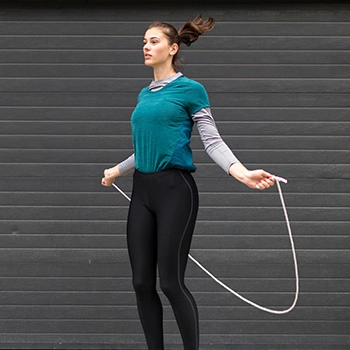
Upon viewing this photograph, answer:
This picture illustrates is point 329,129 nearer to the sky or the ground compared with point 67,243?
nearer to the sky

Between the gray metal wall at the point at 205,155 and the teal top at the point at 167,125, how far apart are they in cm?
174

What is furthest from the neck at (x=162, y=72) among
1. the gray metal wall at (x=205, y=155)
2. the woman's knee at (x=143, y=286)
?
the gray metal wall at (x=205, y=155)

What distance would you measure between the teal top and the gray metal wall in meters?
1.74

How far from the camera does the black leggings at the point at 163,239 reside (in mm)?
3246

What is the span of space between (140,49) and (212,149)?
6.89 ft

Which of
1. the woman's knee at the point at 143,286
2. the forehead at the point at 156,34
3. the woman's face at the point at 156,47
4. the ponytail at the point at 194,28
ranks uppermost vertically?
the ponytail at the point at 194,28

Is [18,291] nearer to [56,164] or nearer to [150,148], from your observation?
[56,164]

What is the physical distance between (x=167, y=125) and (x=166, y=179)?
0.27 meters

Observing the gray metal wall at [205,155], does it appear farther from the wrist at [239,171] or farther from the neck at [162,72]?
the wrist at [239,171]

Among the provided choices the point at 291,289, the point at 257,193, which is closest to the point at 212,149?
the point at 257,193

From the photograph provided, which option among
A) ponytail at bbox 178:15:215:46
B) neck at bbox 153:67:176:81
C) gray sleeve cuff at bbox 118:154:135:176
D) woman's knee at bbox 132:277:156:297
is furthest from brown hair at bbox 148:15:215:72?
woman's knee at bbox 132:277:156:297

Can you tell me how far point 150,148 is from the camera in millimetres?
3268

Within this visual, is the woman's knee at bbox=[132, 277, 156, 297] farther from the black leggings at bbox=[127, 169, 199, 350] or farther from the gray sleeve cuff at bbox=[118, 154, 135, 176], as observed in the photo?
the gray sleeve cuff at bbox=[118, 154, 135, 176]

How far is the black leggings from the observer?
3246 millimetres
